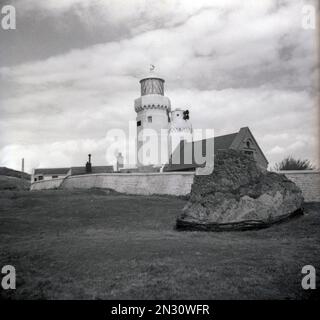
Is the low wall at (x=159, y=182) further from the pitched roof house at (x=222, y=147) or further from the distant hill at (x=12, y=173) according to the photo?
the distant hill at (x=12, y=173)

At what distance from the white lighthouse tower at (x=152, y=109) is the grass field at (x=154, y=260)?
1140 inches

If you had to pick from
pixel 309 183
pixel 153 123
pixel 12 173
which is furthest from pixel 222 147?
pixel 12 173

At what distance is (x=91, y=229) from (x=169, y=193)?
13.7 metres

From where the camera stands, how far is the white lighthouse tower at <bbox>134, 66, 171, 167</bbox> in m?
42.0

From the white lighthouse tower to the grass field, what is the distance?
28946 mm

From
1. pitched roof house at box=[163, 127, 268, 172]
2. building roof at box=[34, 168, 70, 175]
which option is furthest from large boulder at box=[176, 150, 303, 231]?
building roof at box=[34, 168, 70, 175]

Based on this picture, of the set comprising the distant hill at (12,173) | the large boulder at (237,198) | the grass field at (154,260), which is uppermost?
the distant hill at (12,173)

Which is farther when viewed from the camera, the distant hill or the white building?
the distant hill

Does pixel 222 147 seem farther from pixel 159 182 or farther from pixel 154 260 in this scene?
pixel 154 260

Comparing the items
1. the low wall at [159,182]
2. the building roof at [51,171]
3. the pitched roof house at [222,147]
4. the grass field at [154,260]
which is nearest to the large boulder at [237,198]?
the grass field at [154,260]

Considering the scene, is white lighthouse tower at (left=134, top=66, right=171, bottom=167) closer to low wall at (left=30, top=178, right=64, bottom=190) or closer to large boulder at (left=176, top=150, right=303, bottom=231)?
low wall at (left=30, top=178, right=64, bottom=190)

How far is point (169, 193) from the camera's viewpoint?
84.2 ft

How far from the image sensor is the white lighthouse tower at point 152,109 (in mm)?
41969
